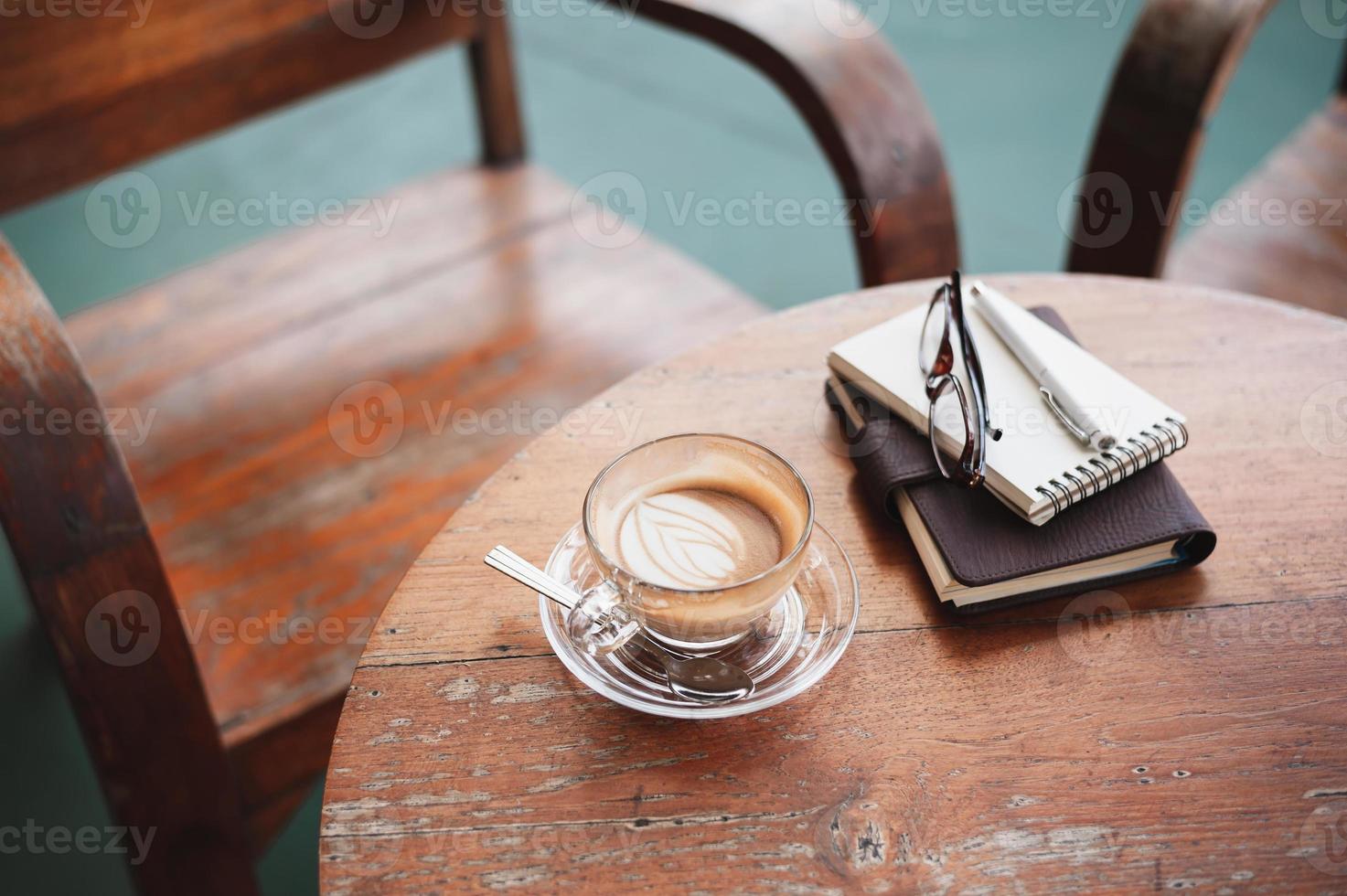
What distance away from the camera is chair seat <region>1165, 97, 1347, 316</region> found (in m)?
1.22

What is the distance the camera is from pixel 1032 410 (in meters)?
0.71

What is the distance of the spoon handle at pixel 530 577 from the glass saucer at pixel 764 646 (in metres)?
0.01

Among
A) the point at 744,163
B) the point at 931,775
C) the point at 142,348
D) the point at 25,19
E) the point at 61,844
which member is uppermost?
the point at 25,19

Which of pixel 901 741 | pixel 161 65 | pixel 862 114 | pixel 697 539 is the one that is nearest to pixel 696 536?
pixel 697 539

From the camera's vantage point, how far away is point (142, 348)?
1265 mm

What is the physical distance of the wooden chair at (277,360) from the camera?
818 millimetres

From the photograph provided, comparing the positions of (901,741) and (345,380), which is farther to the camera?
(345,380)

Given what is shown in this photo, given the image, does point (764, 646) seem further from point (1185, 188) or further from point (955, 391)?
point (1185, 188)

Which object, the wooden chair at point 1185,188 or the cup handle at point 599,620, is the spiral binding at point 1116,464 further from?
the wooden chair at point 1185,188

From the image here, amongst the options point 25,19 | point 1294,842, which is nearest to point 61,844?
point 25,19

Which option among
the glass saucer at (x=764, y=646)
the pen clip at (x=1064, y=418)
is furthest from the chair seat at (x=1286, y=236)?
the glass saucer at (x=764, y=646)

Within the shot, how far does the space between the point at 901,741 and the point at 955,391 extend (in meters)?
0.23

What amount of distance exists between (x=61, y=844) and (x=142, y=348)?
555 millimetres

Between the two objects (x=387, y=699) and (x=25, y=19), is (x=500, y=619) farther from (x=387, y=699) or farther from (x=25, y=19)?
(x=25, y=19)
